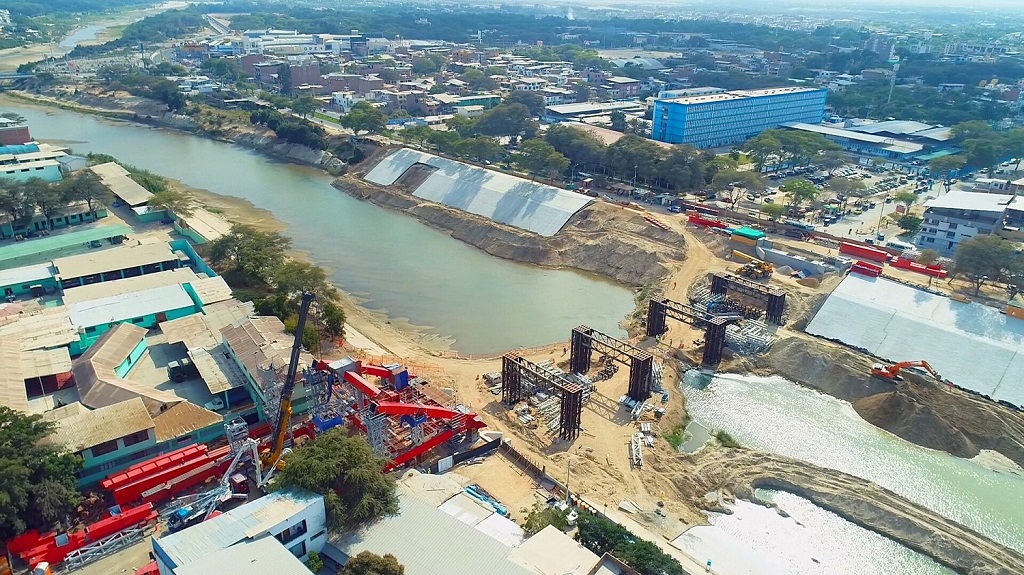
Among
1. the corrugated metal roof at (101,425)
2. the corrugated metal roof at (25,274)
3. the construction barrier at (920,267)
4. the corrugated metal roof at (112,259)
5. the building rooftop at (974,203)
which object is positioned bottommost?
the construction barrier at (920,267)

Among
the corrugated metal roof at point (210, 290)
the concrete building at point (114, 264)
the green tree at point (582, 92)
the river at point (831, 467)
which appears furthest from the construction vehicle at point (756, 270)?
the green tree at point (582, 92)

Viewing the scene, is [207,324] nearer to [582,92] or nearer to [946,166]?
[946,166]

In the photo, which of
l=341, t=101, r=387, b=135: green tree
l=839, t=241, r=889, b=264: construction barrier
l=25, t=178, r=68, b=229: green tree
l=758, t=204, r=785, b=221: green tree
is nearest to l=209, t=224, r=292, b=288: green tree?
l=25, t=178, r=68, b=229: green tree

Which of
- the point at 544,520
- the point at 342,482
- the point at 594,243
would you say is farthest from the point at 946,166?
the point at 342,482

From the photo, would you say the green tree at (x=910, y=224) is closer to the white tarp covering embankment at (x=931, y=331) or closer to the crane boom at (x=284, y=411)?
the white tarp covering embankment at (x=931, y=331)

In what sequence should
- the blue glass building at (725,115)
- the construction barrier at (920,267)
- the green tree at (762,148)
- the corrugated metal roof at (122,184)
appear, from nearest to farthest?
1. the construction barrier at (920,267)
2. the corrugated metal roof at (122,184)
3. the green tree at (762,148)
4. the blue glass building at (725,115)

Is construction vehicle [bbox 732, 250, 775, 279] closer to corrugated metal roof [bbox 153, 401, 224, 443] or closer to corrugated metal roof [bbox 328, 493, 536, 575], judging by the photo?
corrugated metal roof [bbox 328, 493, 536, 575]
